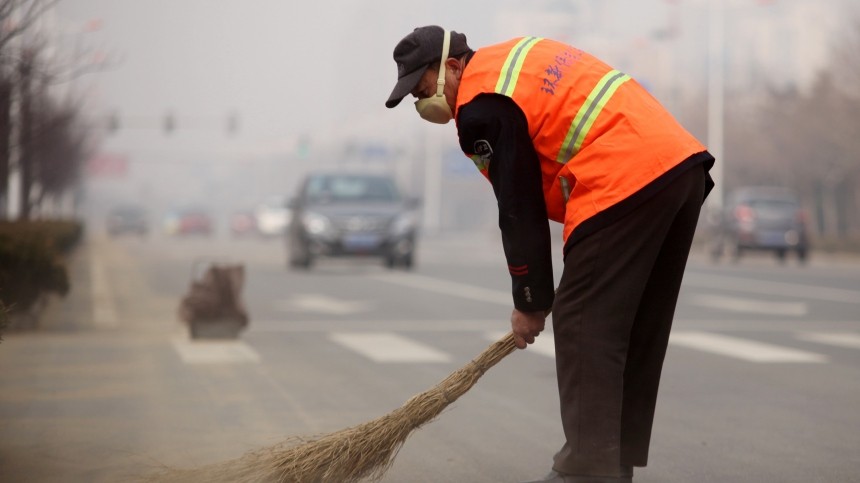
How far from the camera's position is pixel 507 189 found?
4523 millimetres

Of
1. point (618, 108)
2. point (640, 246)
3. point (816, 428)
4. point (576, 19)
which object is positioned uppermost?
point (576, 19)

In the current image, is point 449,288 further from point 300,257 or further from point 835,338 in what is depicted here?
point 835,338

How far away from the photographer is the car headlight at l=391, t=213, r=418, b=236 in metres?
25.7

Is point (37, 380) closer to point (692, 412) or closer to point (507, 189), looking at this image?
point (692, 412)

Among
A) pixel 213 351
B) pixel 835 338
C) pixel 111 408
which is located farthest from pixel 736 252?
pixel 111 408

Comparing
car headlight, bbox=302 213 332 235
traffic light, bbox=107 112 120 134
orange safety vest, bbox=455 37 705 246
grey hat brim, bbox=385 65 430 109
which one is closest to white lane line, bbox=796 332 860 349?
orange safety vest, bbox=455 37 705 246

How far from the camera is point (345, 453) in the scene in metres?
5.14

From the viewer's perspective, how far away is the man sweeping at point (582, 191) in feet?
14.7

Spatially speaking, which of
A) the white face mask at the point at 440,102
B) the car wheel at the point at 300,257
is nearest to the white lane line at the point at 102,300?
the car wheel at the point at 300,257

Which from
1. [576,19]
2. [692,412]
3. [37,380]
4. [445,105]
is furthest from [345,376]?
[576,19]

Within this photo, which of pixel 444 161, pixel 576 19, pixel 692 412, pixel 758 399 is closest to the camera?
pixel 692 412

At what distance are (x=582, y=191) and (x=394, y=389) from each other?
15.0 ft

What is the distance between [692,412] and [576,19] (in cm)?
15725

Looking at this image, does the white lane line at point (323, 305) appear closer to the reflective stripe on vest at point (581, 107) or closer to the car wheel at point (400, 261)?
the car wheel at point (400, 261)
